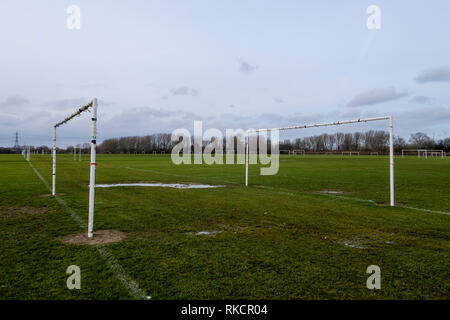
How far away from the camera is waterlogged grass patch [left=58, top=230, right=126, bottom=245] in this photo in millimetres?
6030

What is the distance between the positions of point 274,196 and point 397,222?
5196 mm

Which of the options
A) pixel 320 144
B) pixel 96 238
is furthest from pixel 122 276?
pixel 320 144

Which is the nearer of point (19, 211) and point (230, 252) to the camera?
point (230, 252)

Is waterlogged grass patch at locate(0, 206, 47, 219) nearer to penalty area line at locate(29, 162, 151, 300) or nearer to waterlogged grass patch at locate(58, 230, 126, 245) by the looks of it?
waterlogged grass patch at locate(58, 230, 126, 245)

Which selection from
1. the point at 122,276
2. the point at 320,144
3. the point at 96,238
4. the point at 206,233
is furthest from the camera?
the point at 320,144

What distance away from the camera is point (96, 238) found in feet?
20.5

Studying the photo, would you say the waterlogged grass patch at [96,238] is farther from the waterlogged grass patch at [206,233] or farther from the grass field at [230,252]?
the waterlogged grass patch at [206,233]

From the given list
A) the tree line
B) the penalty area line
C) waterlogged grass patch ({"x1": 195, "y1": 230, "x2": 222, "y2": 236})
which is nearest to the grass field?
the penalty area line

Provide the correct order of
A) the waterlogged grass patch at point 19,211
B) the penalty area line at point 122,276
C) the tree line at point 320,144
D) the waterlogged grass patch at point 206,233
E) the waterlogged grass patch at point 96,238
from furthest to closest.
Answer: the tree line at point 320,144 < the waterlogged grass patch at point 19,211 < the waterlogged grass patch at point 206,233 < the waterlogged grass patch at point 96,238 < the penalty area line at point 122,276

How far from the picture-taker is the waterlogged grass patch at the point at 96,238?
19.8ft

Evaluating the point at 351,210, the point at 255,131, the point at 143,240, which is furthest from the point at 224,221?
the point at 255,131

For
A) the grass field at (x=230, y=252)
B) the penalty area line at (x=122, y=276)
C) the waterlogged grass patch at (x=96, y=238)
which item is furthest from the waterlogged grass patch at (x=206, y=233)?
the penalty area line at (x=122, y=276)

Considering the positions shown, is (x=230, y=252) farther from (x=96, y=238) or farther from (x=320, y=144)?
(x=320, y=144)

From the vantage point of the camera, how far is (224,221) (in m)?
7.84
